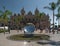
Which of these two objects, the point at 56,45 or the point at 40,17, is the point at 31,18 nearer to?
the point at 40,17

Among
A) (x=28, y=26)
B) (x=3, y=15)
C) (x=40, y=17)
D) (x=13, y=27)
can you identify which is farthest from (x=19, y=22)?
(x=28, y=26)

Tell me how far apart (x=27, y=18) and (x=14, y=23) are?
8070mm

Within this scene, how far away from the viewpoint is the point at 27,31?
29781 millimetres

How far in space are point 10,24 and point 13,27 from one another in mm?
2716

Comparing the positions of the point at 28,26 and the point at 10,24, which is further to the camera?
the point at 10,24

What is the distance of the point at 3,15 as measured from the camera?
144 feet

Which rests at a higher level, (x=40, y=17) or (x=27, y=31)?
(x=40, y=17)

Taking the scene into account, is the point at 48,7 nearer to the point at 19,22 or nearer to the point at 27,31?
the point at 27,31

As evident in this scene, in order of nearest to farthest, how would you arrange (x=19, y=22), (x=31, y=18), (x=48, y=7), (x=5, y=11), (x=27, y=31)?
(x=27, y=31) < (x=48, y=7) < (x=5, y=11) < (x=31, y=18) < (x=19, y=22)

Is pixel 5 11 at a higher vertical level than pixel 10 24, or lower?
higher

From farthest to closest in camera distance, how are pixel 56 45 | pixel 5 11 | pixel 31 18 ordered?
pixel 31 18 < pixel 5 11 < pixel 56 45

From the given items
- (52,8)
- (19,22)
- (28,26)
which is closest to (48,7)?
(52,8)

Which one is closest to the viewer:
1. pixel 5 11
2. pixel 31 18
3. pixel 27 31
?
pixel 27 31

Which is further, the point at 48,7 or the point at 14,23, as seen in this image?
the point at 14,23
